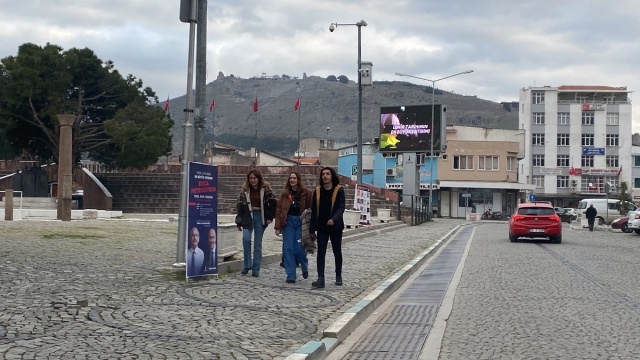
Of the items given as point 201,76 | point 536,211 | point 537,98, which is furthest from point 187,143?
point 537,98

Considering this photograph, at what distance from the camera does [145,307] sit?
877 centimetres

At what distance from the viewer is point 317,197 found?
11594 millimetres

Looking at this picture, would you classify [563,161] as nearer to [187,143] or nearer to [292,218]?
[292,218]

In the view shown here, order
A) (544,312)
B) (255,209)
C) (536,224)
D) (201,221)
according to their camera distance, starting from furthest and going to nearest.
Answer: (536,224) < (255,209) < (201,221) < (544,312)

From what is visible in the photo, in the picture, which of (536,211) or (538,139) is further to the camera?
(538,139)

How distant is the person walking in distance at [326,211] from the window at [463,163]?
6947 cm

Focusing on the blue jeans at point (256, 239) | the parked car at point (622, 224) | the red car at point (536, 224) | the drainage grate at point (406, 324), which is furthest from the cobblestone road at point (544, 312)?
the parked car at point (622, 224)

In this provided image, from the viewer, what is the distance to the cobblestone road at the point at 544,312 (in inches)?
300

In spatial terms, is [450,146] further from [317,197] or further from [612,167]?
[317,197]

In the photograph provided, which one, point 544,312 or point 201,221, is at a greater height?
point 201,221

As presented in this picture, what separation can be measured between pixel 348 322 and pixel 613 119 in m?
99.3

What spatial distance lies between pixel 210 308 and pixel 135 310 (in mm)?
941

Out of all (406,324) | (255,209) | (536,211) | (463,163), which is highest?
(463,163)

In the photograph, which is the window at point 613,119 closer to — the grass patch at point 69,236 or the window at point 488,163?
the window at point 488,163
